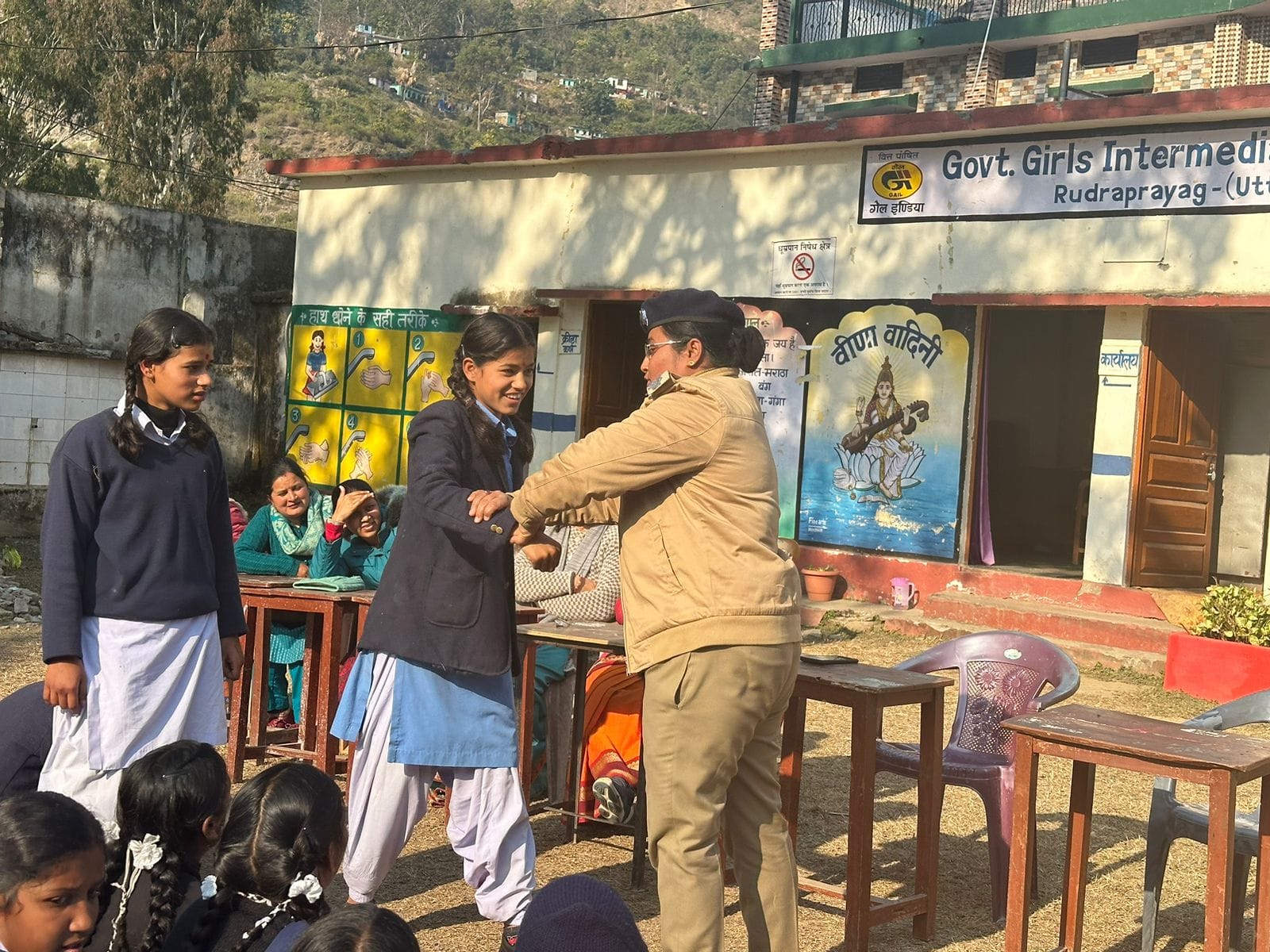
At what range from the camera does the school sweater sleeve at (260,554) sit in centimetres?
657

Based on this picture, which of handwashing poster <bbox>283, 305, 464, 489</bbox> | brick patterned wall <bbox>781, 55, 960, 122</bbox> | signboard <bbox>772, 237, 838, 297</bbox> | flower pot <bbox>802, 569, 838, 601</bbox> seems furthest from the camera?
brick patterned wall <bbox>781, 55, 960, 122</bbox>

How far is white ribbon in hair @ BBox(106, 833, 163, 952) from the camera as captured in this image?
312cm

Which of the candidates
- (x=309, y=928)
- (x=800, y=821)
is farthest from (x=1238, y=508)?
(x=309, y=928)

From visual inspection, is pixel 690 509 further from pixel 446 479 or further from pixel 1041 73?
pixel 1041 73

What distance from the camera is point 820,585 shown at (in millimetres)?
12234

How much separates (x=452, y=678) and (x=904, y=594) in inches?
326

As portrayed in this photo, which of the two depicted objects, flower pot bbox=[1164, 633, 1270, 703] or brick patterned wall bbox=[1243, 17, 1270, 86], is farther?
brick patterned wall bbox=[1243, 17, 1270, 86]

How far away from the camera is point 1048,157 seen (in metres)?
11.2

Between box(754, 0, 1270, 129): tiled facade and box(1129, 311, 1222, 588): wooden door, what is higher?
box(754, 0, 1270, 129): tiled facade

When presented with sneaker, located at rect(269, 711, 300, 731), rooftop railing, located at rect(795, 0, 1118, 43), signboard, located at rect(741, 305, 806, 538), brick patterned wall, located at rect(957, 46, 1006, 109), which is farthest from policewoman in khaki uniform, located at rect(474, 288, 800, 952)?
rooftop railing, located at rect(795, 0, 1118, 43)

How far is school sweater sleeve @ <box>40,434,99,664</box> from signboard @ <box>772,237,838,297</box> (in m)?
9.29

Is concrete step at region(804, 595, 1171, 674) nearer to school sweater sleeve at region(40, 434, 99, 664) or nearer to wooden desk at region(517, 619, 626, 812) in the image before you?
wooden desk at region(517, 619, 626, 812)

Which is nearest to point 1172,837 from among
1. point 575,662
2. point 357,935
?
point 575,662

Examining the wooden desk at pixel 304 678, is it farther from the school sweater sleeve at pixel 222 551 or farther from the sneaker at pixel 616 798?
the school sweater sleeve at pixel 222 551
